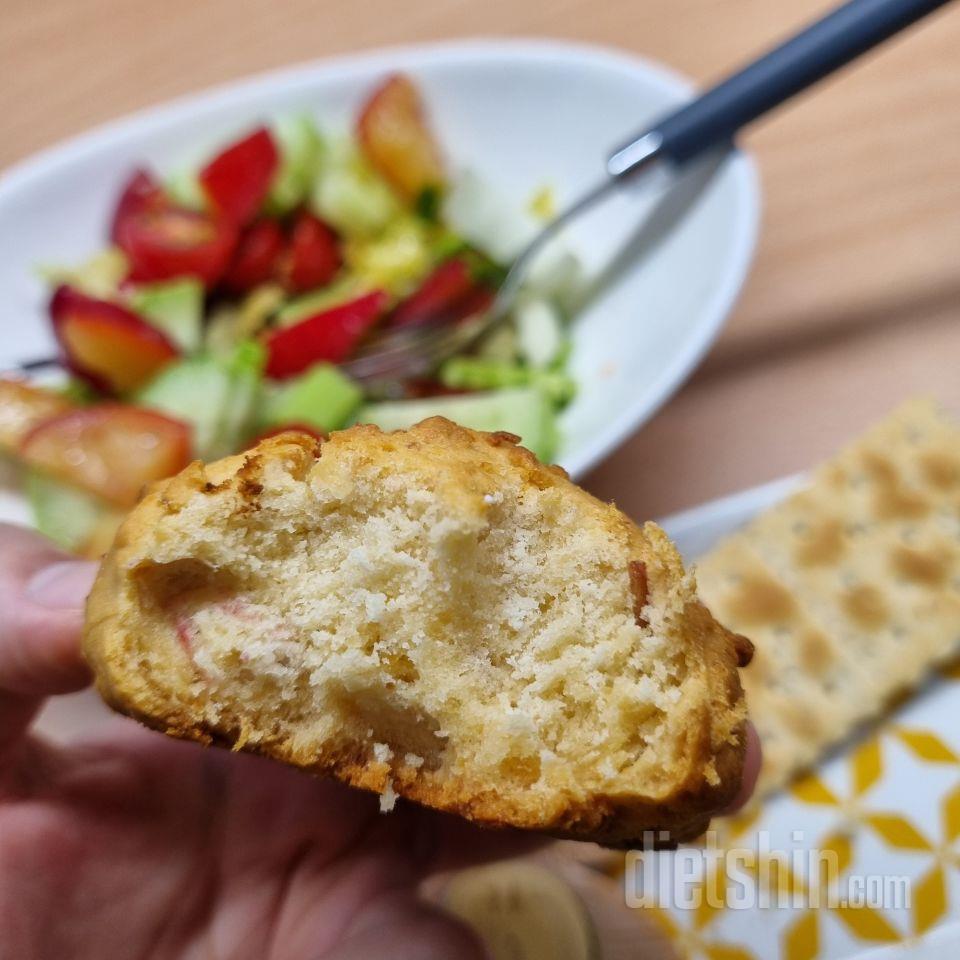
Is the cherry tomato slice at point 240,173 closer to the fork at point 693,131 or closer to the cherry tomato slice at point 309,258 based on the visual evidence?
the cherry tomato slice at point 309,258

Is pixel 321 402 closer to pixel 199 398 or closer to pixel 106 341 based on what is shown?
pixel 199 398

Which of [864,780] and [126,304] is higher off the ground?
[126,304]

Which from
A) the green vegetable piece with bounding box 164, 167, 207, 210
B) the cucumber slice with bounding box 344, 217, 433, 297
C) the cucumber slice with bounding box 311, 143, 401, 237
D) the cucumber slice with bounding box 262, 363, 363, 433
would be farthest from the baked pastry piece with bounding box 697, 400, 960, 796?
the green vegetable piece with bounding box 164, 167, 207, 210

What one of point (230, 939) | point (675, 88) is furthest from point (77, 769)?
point (675, 88)

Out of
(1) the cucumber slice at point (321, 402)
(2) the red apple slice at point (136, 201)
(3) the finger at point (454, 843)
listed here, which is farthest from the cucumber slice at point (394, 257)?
(3) the finger at point (454, 843)

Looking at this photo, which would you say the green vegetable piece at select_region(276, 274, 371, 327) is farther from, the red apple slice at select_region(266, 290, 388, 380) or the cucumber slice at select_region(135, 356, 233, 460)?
the cucumber slice at select_region(135, 356, 233, 460)

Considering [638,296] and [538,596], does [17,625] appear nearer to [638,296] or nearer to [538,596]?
[538,596]

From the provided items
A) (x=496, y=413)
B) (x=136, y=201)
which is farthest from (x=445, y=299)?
(x=136, y=201)
